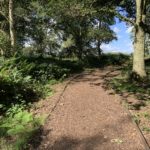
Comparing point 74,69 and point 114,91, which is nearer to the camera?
point 114,91

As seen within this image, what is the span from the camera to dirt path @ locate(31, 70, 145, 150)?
7719mm

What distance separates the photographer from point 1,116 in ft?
34.2

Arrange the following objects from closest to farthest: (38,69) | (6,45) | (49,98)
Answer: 1. (49,98)
2. (38,69)
3. (6,45)

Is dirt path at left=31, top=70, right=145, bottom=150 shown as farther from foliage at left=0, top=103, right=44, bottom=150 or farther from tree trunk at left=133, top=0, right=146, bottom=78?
tree trunk at left=133, top=0, right=146, bottom=78

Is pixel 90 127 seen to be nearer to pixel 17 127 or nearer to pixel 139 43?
pixel 17 127

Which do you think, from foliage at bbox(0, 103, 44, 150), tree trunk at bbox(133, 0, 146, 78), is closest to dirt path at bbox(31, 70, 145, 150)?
foliage at bbox(0, 103, 44, 150)

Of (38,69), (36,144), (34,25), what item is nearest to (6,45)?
(38,69)

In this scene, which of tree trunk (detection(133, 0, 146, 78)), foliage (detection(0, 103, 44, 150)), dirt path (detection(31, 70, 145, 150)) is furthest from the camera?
tree trunk (detection(133, 0, 146, 78))

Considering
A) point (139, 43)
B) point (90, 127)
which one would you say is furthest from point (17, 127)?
point (139, 43)

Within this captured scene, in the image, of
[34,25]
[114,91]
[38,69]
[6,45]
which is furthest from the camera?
[34,25]

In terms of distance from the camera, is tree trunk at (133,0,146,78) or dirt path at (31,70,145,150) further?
tree trunk at (133,0,146,78)

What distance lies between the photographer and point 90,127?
29.5 feet

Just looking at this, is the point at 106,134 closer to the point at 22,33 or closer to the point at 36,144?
the point at 36,144

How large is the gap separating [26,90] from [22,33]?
28972mm
